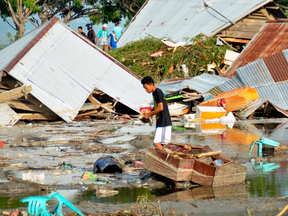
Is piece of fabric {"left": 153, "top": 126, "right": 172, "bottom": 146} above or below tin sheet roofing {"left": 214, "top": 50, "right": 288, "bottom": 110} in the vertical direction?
below

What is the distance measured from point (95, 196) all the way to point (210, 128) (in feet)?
25.2

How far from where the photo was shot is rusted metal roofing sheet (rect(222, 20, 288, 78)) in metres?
18.9

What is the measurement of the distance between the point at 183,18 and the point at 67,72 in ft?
33.7

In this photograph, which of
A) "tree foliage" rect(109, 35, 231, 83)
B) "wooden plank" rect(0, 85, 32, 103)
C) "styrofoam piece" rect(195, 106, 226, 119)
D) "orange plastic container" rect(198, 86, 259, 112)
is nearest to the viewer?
"wooden plank" rect(0, 85, 32, 103)

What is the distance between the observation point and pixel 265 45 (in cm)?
1938

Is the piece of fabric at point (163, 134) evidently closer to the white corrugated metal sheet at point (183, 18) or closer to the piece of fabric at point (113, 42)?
the white corrugated metal sheet at point (183, 18)

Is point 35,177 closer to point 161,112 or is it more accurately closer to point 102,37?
point 161,112

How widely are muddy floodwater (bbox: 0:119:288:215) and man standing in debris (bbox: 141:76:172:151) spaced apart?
0.69m

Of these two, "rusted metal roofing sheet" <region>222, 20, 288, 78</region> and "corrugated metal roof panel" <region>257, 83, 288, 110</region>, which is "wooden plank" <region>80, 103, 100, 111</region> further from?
"corrugated metal roof panel" <region>257, 83, 288, 110</region>

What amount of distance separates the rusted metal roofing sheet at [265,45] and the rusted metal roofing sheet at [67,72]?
4876mm

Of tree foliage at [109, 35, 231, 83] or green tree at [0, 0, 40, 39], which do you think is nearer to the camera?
tree foliage at [109, 35, 231, 83]

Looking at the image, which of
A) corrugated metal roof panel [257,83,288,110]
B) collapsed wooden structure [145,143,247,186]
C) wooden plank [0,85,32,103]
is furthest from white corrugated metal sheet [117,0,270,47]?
collapsed wooden structure [145,143,247,186]

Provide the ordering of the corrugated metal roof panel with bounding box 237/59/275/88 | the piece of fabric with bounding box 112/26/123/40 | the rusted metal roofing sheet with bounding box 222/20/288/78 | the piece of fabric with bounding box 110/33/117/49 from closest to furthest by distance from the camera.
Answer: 1. the corrugated metal roof panel with bounding box 237/59/275/88
2. the rusted metal roofing sheet with bounding box 222/20/288/78
3. the piece of fabric with bounding box 110/33/117/49
4. the piece of fabric with bounding box 112/26/123/40

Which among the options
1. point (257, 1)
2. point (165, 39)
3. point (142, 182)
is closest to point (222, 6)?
point (257, 1)
